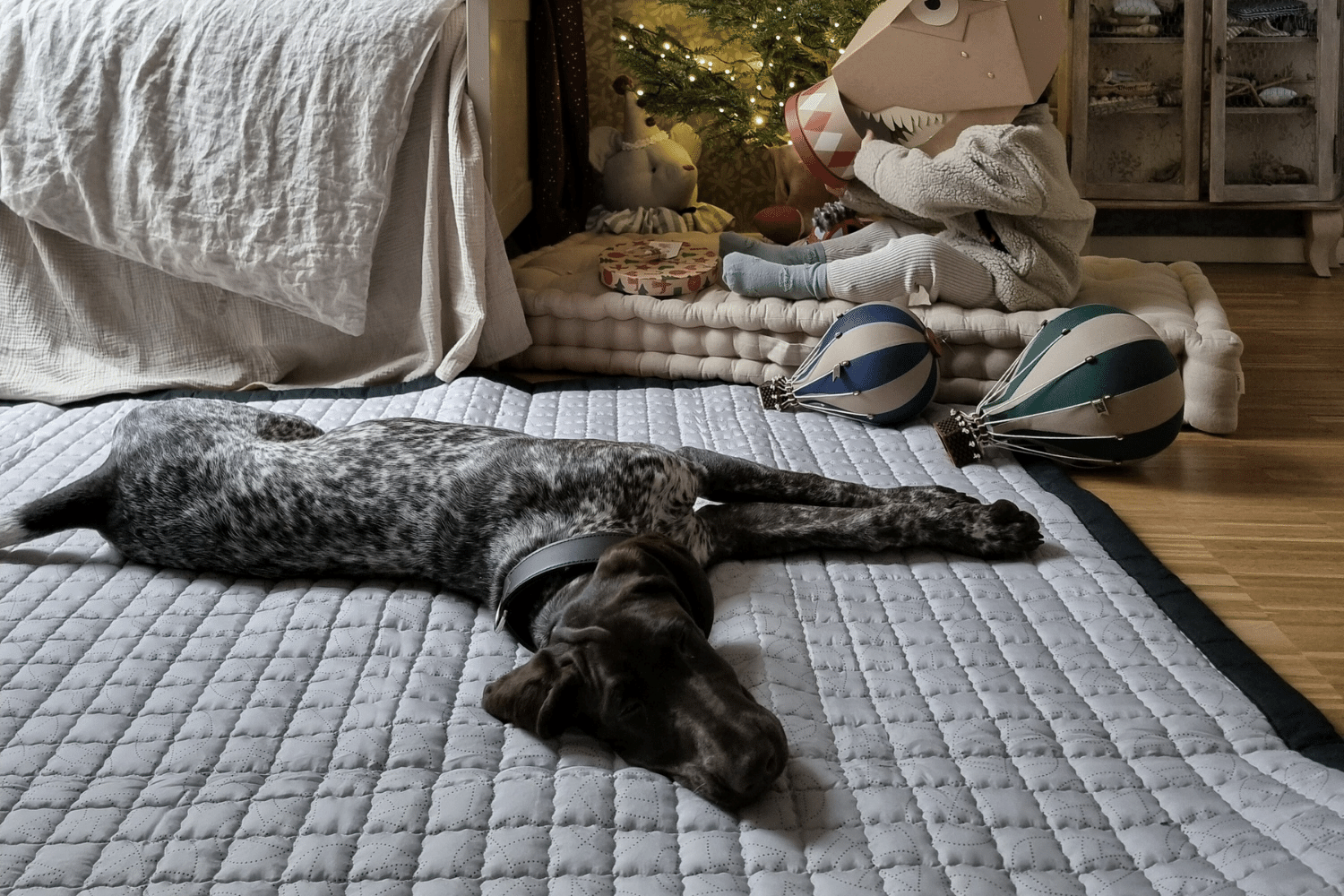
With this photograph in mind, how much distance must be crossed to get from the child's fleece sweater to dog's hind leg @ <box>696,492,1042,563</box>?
88 centimetres

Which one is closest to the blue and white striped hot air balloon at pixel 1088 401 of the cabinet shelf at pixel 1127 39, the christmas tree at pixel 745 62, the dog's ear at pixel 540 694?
the dog's ear at pixel 540 694

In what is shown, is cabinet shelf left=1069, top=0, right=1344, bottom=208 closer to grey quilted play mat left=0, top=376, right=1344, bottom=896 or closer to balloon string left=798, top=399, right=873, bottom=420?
balloon string left=798, top=399, right=873, bottom=420

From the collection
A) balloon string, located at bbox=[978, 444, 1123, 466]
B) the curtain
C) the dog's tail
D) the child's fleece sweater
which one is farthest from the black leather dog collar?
the curtain

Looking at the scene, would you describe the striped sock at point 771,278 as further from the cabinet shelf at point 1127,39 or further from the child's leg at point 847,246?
the cabinet shelf at point 1127,39

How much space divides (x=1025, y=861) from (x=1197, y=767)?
0.87 feet

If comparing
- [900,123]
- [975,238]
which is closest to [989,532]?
[975,238]

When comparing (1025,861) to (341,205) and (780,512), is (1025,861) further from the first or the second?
(341,205)

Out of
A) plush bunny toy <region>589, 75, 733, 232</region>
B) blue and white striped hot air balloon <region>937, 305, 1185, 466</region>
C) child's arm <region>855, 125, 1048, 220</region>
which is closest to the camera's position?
blue and white striped hot air balloon <region>937, 305, 1185, 466</region>

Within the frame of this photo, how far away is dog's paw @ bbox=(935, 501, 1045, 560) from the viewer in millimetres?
1679

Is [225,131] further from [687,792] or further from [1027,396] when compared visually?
[687,792]

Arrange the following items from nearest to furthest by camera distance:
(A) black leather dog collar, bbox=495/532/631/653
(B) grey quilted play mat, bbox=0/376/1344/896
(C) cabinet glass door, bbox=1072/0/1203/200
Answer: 1. (B) grey quilted play mat, bbox=0/376/1344/896
2. (A) black leather dog collar, bbox=495/532/631/653
3. (C) cabinet glass door, bbox=1072/0/1203/200

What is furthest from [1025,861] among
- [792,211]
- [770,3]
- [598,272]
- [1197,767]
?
[770,3]

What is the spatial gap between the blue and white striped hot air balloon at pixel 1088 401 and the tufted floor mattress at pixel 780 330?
0.89 ft

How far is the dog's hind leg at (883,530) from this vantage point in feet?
5.52
